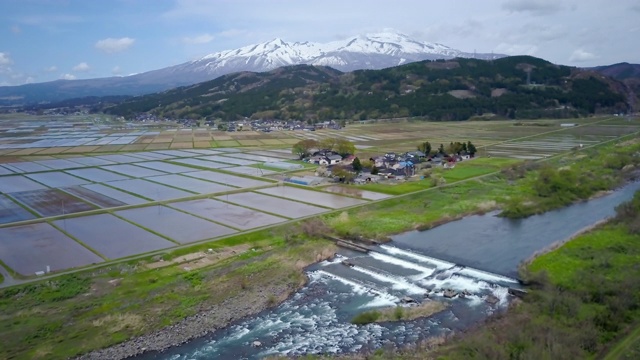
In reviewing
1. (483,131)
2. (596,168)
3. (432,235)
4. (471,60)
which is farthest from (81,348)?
(471,60)

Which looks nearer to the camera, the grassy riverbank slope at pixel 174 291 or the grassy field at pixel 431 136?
the grassy riverbank slope at pixel 174 291

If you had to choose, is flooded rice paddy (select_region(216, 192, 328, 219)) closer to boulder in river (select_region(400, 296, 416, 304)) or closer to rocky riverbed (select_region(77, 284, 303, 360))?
rocky riverbed (select_region(77, 284, 303, 360))

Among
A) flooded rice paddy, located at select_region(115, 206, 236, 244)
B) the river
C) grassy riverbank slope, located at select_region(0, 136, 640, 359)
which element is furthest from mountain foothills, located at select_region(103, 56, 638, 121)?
grassy riverbank slope, located at select_region(0, 136, 640, 359)

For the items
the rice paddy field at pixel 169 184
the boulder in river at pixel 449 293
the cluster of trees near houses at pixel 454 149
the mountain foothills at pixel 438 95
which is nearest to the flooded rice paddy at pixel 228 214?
the rice paddy field at pixel 169 184

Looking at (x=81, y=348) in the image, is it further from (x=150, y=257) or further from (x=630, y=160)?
(x=630, y=160)

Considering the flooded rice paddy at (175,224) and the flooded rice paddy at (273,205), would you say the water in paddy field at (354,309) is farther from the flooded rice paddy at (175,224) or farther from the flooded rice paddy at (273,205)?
the flooded rice paddy at (273,205)
